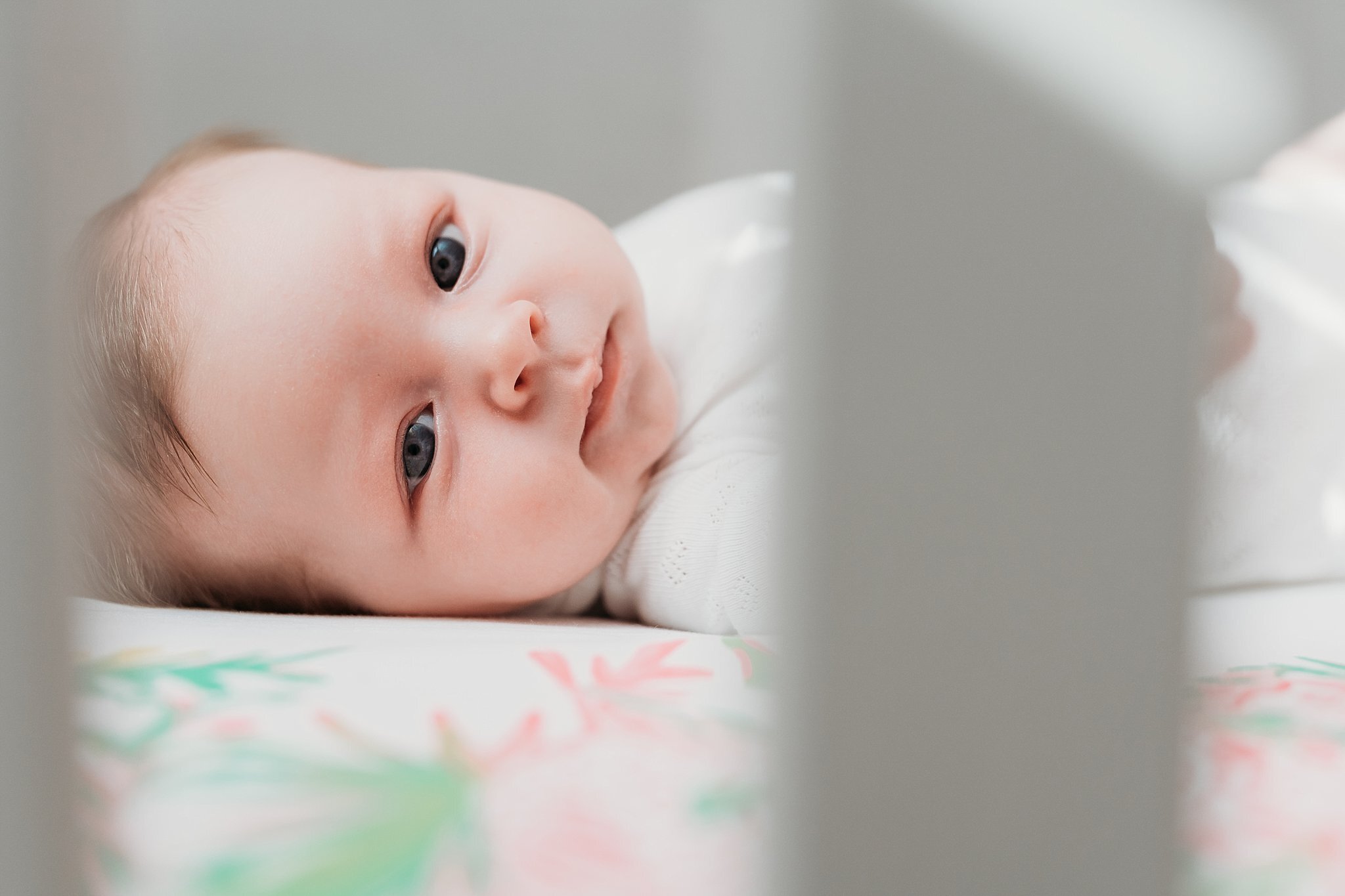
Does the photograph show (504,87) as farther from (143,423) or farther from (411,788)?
(411,788)

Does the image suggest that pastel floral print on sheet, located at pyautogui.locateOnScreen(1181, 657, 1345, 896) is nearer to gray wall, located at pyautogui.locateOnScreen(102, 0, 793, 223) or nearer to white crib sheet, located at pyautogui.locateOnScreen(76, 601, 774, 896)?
white crib sheet, located at pyautogui.locateOnScreen(76, 601, 774, 896)

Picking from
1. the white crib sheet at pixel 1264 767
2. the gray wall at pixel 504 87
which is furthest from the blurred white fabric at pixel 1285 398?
the gray wall at pixel 504 87

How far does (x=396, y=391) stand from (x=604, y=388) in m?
0.17

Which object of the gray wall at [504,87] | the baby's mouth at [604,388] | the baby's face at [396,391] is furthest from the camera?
the gray wall at [504,87]

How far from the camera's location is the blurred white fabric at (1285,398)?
0.87 meters

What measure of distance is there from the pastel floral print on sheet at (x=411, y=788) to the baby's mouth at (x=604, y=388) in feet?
1.17

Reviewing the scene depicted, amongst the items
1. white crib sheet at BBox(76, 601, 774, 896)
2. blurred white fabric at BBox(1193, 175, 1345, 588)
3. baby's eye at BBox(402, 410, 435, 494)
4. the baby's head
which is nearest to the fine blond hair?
the baby's head

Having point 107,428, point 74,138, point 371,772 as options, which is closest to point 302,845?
point 371,772

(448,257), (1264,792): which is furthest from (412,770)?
(448,257)

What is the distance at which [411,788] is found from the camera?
0.37 metres

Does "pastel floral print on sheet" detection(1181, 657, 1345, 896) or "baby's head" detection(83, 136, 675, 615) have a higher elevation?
"baby's head" detection(83, 136, 675, 615)

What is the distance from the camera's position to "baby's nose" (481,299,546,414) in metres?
0.73

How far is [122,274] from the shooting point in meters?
0.76

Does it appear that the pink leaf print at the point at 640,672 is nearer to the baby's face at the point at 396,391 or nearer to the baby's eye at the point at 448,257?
the baby's face at the point at 396,391
